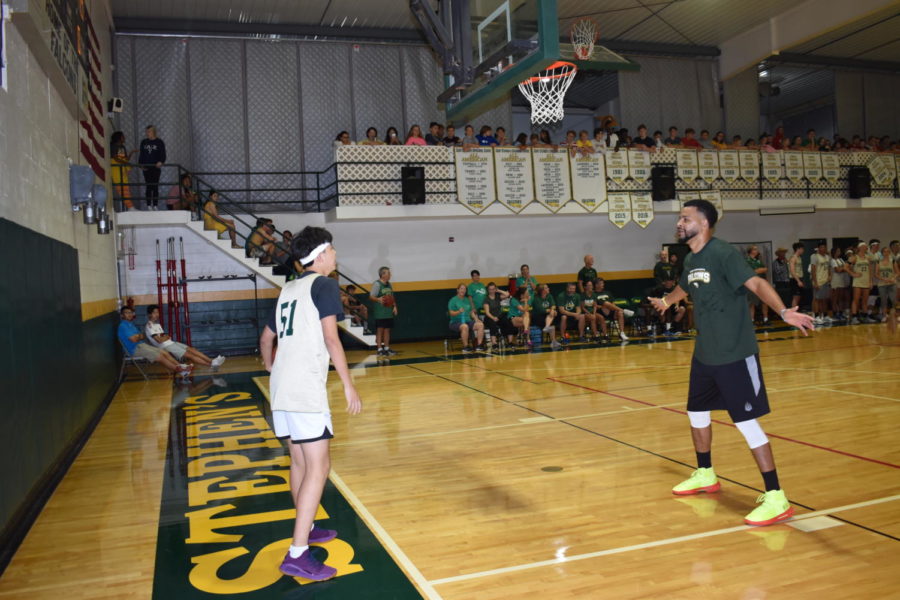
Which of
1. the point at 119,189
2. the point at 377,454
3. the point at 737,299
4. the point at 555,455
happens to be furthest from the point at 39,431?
the point at 119,189

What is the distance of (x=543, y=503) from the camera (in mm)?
4332

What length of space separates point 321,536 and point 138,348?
26.4 feet

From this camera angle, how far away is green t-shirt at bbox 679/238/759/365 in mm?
3969

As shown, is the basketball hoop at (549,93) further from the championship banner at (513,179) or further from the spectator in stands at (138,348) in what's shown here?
the spectator in stands at (138,348)

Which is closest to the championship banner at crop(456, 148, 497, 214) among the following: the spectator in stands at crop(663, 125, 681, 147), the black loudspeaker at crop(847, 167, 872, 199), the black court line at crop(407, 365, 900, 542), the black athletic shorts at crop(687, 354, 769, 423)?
the spectator in stands at crop(663, 125, 681, 147)

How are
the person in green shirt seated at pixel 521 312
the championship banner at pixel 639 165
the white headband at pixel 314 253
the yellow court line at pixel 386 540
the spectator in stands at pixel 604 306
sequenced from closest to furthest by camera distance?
the yellow court line at pixel 386 540 < the white headband at pixel 314 253 < the person in green shirt seated at pixel 521 312 < the spectator in stands at pixel 604 306 < the championship banner at pixel 639 165

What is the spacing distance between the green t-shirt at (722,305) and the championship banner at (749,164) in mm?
15704

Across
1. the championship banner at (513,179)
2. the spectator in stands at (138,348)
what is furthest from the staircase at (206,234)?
the championship banner at (513,179)

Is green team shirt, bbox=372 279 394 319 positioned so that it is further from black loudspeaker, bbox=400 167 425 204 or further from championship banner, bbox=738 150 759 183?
championship banner, bbox=738 150 759 183

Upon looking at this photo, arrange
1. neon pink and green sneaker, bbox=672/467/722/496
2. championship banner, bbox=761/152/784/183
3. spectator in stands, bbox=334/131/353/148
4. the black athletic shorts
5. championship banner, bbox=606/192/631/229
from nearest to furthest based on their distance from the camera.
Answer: the black athletic shorts
neon pink and green sneaker, bbox=672/467/722/496
spectator in stands, bbox=334/131/353/148
championship banner, bbox=606/192/631/229
championship banner, bbox=761/152/784/183

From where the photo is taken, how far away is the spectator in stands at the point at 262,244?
46.3 ft

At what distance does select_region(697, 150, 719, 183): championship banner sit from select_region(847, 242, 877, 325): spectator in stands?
3814 millimetres

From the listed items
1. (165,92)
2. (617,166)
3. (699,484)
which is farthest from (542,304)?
(699,484)

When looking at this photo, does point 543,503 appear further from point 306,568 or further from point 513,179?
point 513,179
